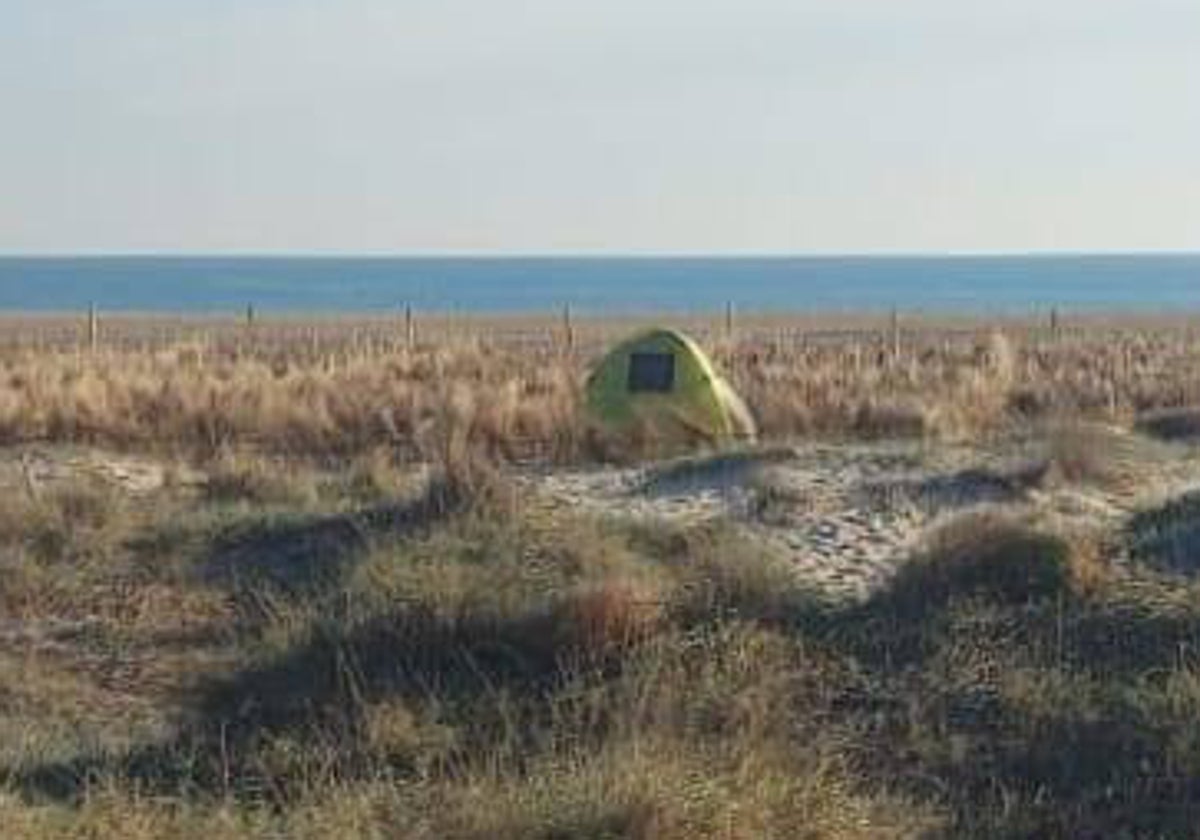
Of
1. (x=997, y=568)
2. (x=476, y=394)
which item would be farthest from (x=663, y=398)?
(x=997, y=568)

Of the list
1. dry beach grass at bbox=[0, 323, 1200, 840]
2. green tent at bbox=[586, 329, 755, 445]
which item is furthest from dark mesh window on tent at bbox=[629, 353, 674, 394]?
dry beach grass at bbox=[0, 323, 1200, 840]

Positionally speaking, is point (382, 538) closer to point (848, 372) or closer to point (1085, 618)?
point (1085, 618)

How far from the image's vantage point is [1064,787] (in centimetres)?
1162

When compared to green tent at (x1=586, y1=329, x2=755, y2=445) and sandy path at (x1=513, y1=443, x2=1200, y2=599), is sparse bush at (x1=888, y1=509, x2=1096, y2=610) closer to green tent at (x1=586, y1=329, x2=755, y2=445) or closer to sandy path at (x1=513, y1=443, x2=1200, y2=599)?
Result: sandy path at (x1=513, y1=443, x2=1200, y2=599)

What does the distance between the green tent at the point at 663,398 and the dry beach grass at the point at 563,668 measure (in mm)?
4517

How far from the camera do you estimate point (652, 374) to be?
89.1ft

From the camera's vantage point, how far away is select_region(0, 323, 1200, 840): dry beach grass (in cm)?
1043

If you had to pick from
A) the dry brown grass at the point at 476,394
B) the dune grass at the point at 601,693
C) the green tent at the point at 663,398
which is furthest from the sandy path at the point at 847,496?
the green tent at the point at 663,398

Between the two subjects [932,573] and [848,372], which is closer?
[932,573]

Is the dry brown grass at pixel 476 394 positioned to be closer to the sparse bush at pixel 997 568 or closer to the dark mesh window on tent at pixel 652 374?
the dark mesh window on tent at pixel 652 374

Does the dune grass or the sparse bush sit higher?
the sparse bush

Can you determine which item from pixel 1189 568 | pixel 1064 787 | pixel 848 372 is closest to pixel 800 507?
pixel 1189 568

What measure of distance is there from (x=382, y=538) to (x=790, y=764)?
6.93 meters

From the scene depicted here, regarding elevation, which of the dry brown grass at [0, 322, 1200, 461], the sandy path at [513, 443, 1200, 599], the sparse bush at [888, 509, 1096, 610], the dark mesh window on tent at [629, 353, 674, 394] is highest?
the dark mesh window on tent at [629, 353, 674, 394]
